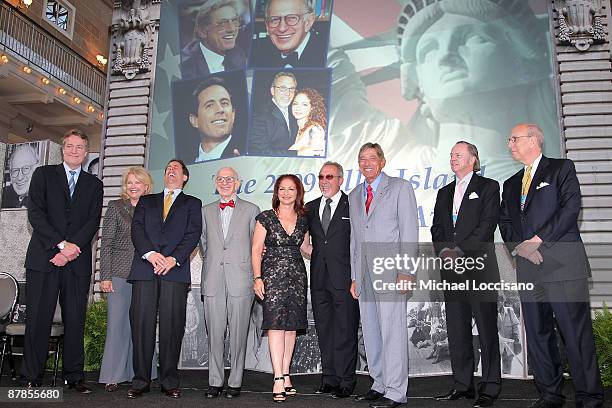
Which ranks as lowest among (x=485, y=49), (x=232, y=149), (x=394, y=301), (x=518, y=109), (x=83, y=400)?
(x=83, y=400)

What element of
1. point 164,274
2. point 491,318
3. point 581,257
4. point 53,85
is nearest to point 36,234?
point 164,274

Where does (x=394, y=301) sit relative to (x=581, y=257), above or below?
below

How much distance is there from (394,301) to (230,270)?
1.22 meters

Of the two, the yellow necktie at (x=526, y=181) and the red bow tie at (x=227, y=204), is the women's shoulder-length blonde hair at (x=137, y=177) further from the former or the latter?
the yellow necktie at (x=526, y=181)

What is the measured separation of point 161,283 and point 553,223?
273 centimetres

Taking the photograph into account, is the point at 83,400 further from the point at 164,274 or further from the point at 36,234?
the point at 36,234

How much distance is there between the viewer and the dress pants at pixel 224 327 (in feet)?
12.0

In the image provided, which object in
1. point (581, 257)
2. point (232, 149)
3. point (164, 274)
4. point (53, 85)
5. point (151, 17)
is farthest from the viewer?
point (53, 85)

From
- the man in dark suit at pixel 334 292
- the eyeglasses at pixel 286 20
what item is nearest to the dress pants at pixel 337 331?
the man in dark suit at pixel 334 292

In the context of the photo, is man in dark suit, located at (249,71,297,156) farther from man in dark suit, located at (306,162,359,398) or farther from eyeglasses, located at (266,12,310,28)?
man in dark suit, located at (306,162,359,398)

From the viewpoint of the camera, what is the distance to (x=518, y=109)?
648 centimetres

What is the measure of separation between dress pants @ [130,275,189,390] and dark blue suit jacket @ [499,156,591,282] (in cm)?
243

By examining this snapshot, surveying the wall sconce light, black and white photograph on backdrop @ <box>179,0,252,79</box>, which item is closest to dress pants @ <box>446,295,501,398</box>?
black and white photograph on backdrop @ <box>179,0,252,79</box>

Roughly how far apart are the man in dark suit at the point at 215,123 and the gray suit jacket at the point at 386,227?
12.2ft
